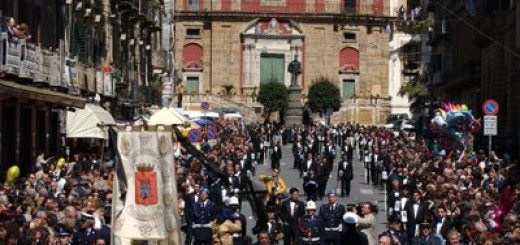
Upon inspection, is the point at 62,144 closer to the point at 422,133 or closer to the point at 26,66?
the point at 26,66

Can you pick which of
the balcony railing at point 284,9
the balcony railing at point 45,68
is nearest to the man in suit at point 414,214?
the balcony railing at point 45,68

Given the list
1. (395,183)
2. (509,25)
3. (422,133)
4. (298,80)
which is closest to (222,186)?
(395,183)

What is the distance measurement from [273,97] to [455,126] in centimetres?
5514

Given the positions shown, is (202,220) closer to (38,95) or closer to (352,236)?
(352,236)

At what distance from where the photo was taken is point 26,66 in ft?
107

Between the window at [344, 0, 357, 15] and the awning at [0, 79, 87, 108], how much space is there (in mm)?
59279

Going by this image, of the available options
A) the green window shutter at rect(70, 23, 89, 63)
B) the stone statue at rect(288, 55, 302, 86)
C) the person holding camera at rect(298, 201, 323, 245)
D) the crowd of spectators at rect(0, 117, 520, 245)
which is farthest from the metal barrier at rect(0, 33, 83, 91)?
the stone statue at rect(288, 55, 302, 86)

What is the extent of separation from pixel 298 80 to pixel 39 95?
2549 inches

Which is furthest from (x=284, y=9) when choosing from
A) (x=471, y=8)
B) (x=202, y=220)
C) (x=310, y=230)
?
(x=310, y=230)

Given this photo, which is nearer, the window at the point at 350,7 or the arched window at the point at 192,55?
the arched window at the point at 192,55

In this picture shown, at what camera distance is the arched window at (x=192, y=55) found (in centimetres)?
9644

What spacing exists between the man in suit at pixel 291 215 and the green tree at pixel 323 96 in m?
66.7

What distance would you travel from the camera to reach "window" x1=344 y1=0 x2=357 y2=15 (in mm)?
96812

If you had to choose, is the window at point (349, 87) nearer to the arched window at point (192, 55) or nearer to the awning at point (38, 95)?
the arched window at point (192, 55)
